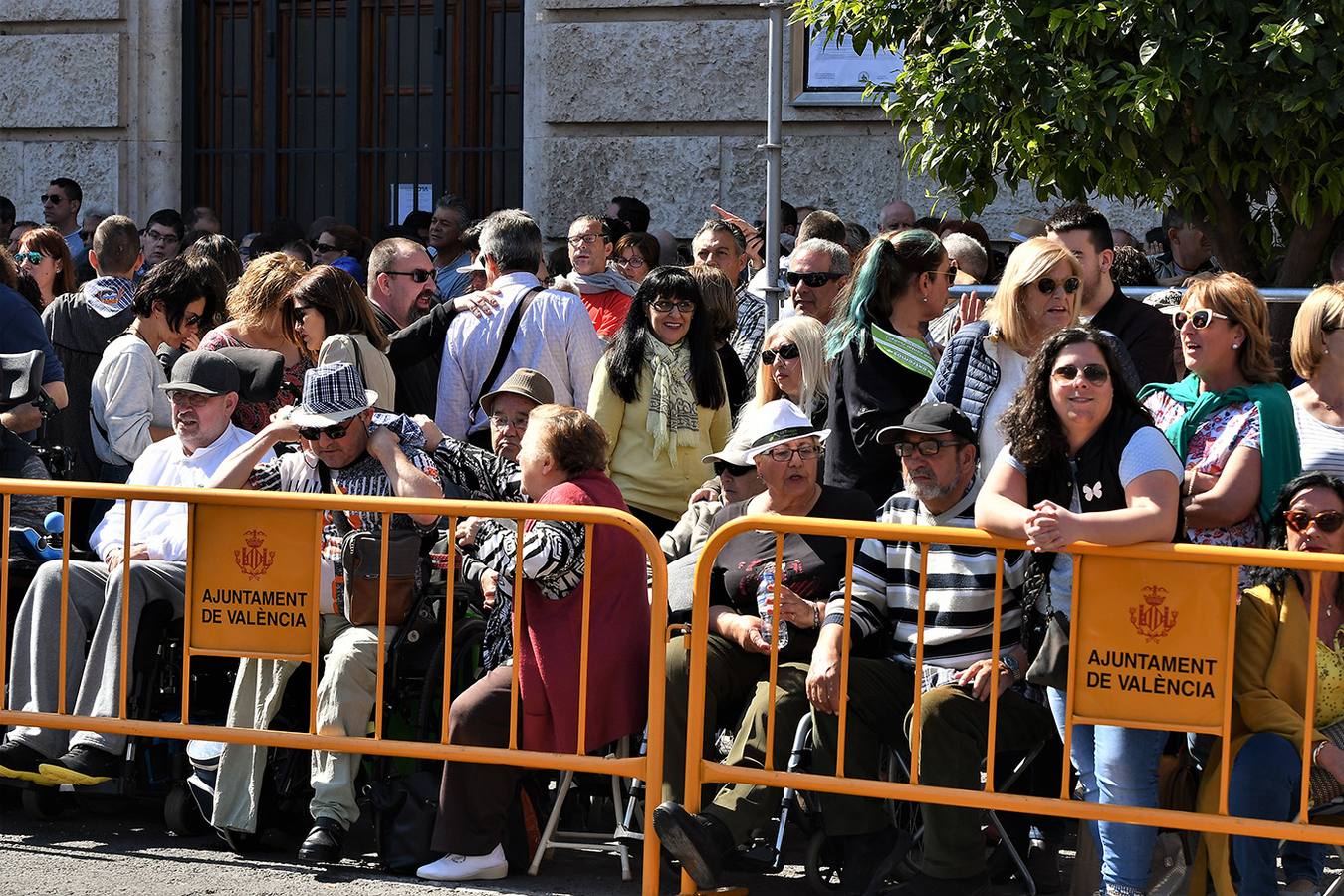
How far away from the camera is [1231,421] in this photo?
19.0 feet

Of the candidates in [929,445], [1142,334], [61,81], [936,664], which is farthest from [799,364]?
[61,81]

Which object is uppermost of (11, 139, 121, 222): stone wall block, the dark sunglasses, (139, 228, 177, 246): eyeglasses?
(11, 139, 121, 222): stone wall block

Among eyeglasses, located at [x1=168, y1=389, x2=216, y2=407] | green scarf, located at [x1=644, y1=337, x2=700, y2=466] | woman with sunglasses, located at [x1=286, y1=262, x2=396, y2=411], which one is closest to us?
eyeglasses, located at [x1=168, y1=389, x2=216, y2=407]

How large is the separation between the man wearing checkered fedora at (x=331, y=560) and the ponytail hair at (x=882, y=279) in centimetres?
150

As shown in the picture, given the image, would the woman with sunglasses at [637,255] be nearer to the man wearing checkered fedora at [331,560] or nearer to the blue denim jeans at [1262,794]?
the man wearing checkered fedora at [331,560]

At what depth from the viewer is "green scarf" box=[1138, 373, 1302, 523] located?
567 cm

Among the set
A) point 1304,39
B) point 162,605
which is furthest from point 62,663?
point 1304,39

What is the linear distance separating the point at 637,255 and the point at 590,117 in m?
2.41

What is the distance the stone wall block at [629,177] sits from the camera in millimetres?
11555

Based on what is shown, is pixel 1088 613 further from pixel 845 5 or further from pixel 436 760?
pixel 845 5

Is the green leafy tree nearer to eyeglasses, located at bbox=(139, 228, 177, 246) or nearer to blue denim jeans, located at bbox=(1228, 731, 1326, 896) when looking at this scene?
blue denim jeans, located at bbox=(1228, 731, 1326, 896)

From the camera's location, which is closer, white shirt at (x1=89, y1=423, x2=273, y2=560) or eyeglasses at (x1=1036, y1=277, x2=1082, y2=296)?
eyeglasses at (x1=1036, y1=277, x2=1082, y2=296)

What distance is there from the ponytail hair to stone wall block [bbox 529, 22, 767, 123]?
4.88m

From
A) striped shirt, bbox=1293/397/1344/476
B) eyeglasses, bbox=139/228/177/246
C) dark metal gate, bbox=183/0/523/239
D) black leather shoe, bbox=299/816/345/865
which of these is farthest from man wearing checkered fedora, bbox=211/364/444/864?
dark metal gate, bbox=183/0/523/239
